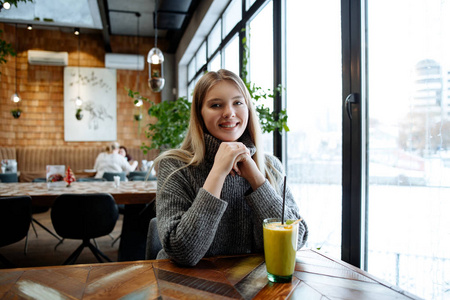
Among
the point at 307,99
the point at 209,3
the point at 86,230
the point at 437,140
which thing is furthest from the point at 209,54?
the point at 437,140

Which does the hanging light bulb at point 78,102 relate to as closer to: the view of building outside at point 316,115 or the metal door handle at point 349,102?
the view of building outside at point 316,115

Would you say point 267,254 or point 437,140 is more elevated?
point 437,140

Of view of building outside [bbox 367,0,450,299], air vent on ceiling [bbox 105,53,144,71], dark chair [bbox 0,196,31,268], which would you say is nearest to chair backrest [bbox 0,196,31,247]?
dark chair [bbox 0,196,31,268]

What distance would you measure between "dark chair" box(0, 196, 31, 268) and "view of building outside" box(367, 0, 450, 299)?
92.8 inches

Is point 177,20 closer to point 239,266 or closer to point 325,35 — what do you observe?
point 325,35

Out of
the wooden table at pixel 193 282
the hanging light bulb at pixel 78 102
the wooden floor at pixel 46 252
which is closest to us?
the wooden table at pixel 193 282

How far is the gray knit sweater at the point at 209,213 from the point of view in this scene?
40.0 inches

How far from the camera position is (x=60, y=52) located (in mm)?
7977

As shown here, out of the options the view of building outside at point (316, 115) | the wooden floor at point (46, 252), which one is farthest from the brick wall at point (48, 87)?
the view of building outside at point (316, 115)

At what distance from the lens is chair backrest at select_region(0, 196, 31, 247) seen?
2395mm

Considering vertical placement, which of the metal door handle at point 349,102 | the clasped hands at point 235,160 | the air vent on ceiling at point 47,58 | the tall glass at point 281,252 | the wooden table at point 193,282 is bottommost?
the wooden table at point 193,282

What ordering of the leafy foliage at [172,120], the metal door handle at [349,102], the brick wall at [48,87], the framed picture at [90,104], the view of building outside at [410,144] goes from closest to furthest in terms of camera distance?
the view of building outside at [410,144] < the metal door handle at [349,102] < the leafy foliage at [172,120] < the brick wall at [48,87] < the framed picture at [90,104]

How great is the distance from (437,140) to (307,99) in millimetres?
1286

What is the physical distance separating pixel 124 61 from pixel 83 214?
20.5ft
